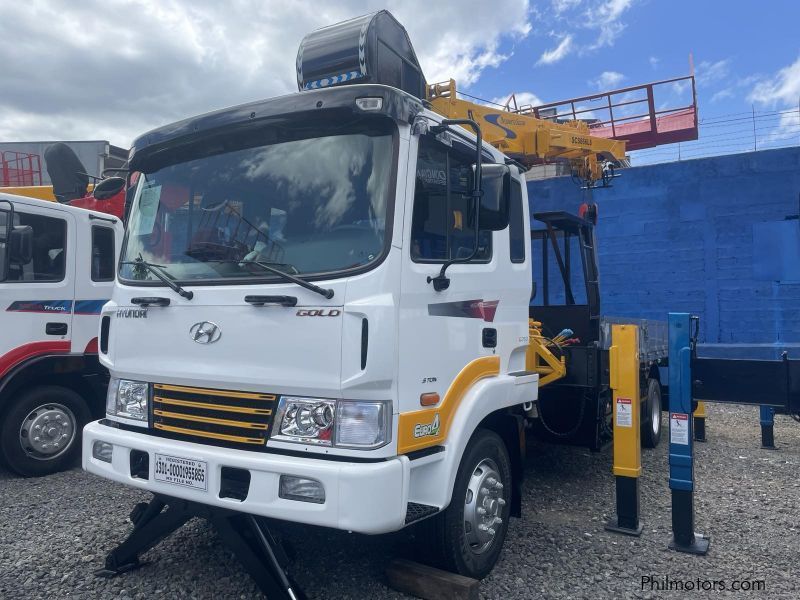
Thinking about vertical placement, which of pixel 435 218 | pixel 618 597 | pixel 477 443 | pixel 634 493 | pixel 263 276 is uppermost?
pixel 435 218

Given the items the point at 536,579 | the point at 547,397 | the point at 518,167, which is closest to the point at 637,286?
the point at 547,397

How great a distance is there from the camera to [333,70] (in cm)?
408

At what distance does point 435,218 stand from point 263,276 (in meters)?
0.91

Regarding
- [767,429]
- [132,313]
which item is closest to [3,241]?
[132,313]

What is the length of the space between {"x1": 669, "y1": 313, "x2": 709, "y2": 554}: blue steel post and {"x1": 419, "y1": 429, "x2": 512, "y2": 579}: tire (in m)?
1.22

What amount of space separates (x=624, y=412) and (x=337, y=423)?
99.8 inches

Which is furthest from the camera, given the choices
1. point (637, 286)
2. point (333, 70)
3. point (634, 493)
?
point (637, 286)

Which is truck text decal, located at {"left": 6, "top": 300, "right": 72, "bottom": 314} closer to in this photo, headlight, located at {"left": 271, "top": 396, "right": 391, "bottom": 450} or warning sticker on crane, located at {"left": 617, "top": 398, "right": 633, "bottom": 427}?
headlight, located at {"left": 271, "top": 396, "right": 391, "bottom": 450}

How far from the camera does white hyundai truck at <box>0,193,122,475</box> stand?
215 inches

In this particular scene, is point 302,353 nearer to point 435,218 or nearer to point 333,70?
point 435,218

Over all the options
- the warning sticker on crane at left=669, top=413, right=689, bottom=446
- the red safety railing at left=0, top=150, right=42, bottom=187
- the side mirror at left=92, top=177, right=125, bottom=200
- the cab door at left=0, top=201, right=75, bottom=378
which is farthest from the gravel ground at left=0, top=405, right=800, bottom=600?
the red safety railing at left=0, top=150, right=42, bottom=187

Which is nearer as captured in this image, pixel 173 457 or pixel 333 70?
pixel 173 457

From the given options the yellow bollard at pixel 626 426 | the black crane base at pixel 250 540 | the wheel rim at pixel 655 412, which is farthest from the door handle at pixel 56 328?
the wheel rim at pixel 655 412

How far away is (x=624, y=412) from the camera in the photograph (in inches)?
174
